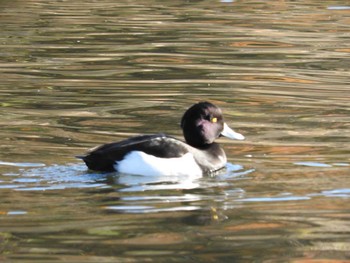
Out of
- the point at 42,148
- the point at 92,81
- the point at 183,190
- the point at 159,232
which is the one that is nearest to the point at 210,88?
the point at 92,81

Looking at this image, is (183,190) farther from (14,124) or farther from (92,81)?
(92,81)

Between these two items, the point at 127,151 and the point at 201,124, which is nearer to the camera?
the point at 127,151

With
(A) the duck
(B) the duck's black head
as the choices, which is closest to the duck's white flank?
(A) the duck

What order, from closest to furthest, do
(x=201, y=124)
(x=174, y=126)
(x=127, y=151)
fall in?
(x=127, y=151), (x=201, y=124), (x=174, y=126)

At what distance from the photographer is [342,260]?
23.0 feet

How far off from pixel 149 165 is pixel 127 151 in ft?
0.67

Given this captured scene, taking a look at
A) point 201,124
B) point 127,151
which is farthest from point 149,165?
point 201,124

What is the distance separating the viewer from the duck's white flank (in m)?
9.56

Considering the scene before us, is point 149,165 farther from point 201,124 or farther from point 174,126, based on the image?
point 174,126

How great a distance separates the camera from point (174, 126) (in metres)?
12.1

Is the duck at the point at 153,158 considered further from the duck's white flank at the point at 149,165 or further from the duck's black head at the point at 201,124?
the duck's black head at the point at 201,124

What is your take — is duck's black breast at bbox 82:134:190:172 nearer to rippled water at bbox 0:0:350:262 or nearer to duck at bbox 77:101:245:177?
duck at bbox 77:101:245:177

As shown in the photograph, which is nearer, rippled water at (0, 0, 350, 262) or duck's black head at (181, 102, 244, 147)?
rippled water at (0, 0, 350, 262)

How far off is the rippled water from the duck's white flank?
0.25ft
